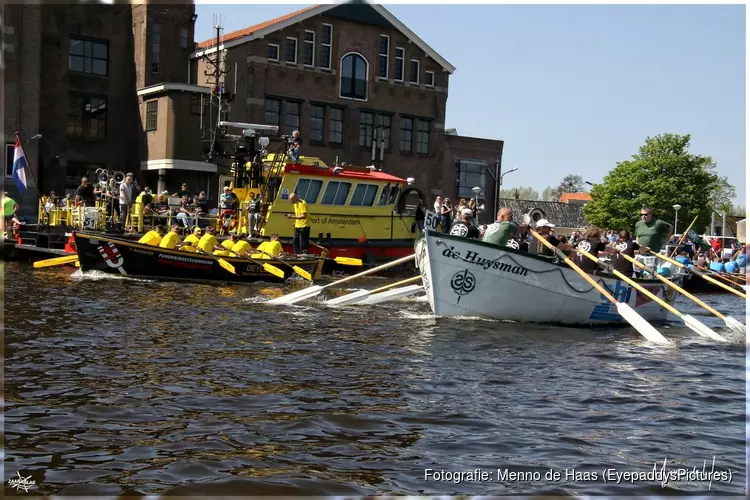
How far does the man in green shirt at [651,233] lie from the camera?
1617cm

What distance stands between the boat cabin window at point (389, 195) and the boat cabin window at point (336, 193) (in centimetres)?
139

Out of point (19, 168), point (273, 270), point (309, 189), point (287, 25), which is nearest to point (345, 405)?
point (273, 270)

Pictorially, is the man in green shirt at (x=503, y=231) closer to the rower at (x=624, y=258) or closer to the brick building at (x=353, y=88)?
the rower at (x=624, y=258)

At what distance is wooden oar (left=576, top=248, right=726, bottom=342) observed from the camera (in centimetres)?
1427

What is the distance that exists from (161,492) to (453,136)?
136ft

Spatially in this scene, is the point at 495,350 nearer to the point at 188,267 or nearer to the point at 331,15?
the point at 188,267

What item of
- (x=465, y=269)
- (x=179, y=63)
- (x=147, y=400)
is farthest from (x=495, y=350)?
(x=179, y=63)

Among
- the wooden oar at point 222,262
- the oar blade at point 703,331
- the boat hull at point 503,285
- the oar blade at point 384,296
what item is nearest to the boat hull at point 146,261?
the wooden oar at point 222,262

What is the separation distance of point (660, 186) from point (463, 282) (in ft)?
166

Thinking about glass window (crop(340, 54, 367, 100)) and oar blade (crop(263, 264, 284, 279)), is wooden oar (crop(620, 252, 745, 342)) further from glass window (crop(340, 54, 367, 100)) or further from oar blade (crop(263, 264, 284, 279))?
glass window (crop(340, 54, 367, 100))

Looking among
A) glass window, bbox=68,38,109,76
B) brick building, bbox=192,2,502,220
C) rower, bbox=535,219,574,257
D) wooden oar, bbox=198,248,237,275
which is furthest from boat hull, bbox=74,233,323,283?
glass window, bbox=68,38,109,76

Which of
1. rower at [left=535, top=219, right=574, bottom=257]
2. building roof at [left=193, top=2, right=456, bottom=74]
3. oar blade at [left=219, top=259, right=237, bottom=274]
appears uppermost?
building roof at [left=193, top=2, right=456, bottom=74]

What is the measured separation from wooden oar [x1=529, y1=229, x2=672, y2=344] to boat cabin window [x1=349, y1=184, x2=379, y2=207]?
42.8 ft

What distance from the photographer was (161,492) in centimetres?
581
